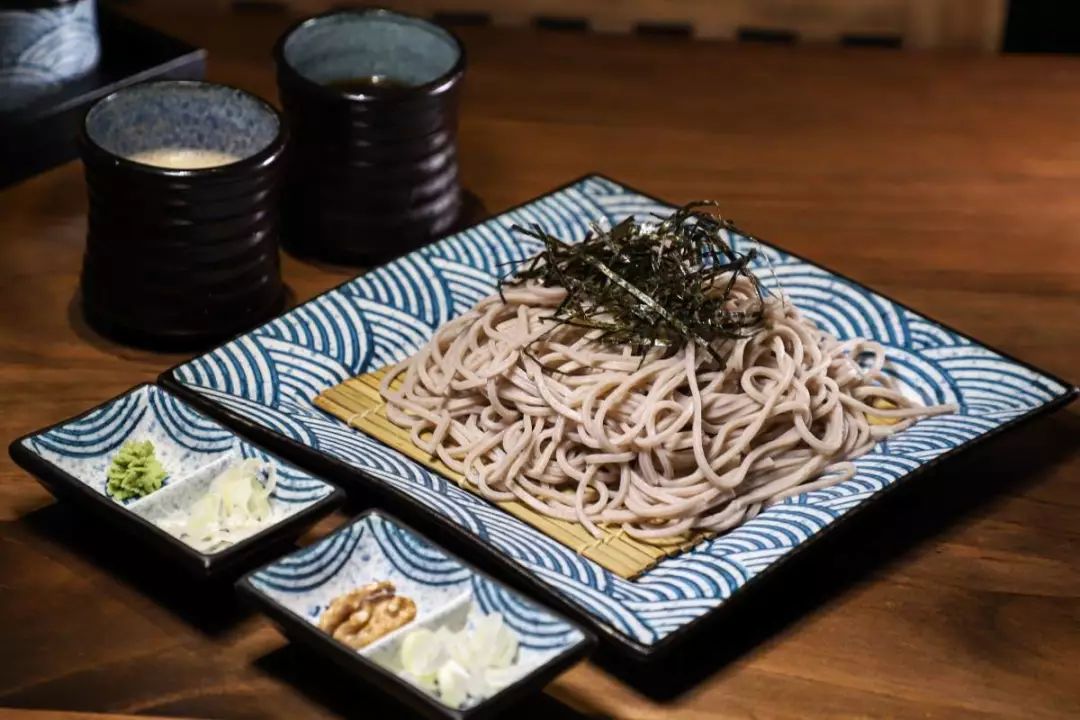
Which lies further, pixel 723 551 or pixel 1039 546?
pixel 1039 546

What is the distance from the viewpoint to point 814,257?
2.39m

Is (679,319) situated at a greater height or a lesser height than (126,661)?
greater

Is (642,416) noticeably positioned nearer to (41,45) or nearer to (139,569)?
(139,569)

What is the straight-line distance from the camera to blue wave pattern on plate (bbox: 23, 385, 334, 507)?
1726mm

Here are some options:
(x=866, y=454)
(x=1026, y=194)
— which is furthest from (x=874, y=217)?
(x=866, y=454)

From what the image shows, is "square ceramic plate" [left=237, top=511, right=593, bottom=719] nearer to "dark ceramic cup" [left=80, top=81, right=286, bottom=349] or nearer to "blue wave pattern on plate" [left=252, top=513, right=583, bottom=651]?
"blue wave pattern on plate" [left=252, top=513, right=583, bottom=651]

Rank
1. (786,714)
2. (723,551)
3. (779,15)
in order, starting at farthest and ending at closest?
1. (779,15)
2. (723,551)
3. (786,714)

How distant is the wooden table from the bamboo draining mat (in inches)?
4.7

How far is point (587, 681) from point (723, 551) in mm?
202

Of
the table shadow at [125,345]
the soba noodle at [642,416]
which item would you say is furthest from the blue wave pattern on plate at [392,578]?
the table shadow at [125,345]

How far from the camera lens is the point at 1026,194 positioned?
101 inches

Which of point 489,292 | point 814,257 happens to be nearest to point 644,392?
point 489,292

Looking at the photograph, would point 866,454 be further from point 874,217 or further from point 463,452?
point 874,217

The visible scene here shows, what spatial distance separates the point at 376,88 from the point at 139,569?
755mm
